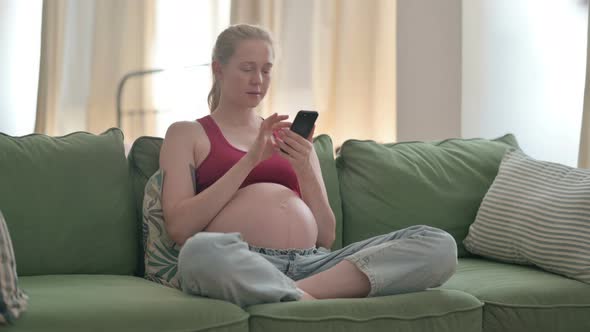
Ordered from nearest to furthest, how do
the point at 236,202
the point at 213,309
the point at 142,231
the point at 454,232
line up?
the point at 213,309, the point at 236,202, the point at 142,231, the point at 454,232

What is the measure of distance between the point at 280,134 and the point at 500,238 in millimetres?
770

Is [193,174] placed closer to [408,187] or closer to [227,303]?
[227,303]

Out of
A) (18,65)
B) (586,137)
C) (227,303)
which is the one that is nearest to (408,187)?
(227,303)

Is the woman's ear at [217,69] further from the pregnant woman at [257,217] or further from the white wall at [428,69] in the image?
the white wall at [428,69]

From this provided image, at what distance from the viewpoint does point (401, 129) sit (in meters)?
3.99

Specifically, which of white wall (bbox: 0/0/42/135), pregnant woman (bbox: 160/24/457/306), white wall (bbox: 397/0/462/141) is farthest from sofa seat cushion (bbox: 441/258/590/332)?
white wall (bbox: 0/0/42/135)

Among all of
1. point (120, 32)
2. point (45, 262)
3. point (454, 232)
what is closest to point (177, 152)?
point (45, 262)

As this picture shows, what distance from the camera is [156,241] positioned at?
2232 mm

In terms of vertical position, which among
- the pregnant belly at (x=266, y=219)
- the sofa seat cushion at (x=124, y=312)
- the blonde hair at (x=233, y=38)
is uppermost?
the blonde hair at (x=233, y=38)

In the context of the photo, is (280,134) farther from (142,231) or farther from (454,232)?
(454,232)

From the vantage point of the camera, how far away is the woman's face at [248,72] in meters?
2.33

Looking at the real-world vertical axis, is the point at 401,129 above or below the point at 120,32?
below

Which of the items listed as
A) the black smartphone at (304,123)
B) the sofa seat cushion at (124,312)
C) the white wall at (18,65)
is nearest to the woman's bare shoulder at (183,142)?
the black smartphone at (304,123)

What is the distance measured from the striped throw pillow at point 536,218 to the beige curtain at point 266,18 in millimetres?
1288
